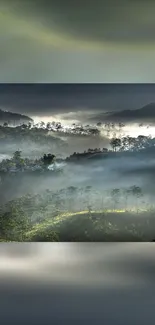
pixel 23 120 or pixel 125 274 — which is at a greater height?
pixel 23 120

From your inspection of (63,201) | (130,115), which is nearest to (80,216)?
(63,201)

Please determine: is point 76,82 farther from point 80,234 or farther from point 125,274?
point 125,274

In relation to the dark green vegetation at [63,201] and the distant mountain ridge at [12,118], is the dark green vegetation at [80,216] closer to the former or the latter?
the dark green vegetation at [63,201]

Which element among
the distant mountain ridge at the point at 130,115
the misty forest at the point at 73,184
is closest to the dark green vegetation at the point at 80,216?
the misty forest at the point at 73,184

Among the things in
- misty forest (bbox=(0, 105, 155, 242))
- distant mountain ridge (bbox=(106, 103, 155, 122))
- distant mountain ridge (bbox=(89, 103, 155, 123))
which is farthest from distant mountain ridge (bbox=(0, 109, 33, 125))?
distant mountain ridge (bbox=(106, 103, 155, 122))

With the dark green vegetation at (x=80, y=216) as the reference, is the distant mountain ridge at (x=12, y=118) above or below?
above

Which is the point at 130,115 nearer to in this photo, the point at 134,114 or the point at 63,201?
the point at 134,114

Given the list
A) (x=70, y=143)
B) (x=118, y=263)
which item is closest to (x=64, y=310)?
(x=118, y=263)
